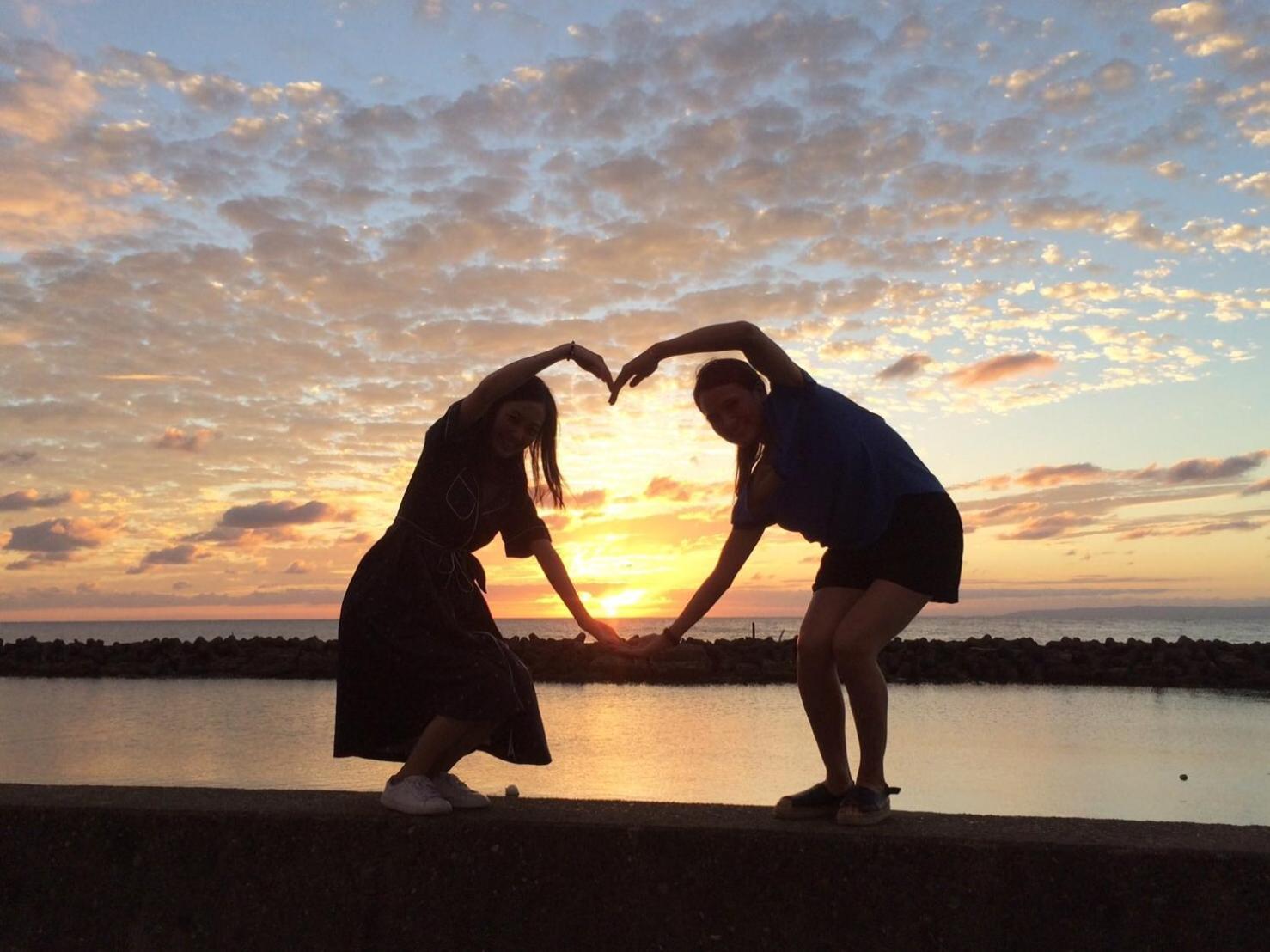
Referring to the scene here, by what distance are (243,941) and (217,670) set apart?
1642 centimetres

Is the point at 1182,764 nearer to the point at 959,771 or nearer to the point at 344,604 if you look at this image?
the point at 959,771

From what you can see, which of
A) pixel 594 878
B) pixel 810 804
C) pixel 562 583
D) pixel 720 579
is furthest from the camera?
pixel 562 583

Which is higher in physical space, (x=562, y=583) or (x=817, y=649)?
(x=562, y=583)

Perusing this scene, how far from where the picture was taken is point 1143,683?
14.3 m

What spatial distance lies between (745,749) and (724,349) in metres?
4.97

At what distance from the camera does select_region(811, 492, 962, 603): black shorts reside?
2.85 m

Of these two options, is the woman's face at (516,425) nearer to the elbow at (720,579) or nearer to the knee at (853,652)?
the elbow at (720,579)

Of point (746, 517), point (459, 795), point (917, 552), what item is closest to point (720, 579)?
point (746, 517)

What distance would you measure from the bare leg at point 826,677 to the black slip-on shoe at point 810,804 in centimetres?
2

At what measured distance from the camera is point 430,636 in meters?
2.98

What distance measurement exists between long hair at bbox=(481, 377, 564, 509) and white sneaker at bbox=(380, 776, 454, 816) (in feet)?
3.00

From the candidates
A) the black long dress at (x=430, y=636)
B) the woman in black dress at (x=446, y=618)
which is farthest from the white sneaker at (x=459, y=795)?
the black long dress at (x=430, y=636)

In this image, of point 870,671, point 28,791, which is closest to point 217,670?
point 28,791

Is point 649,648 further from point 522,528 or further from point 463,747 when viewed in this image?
point 463,747
